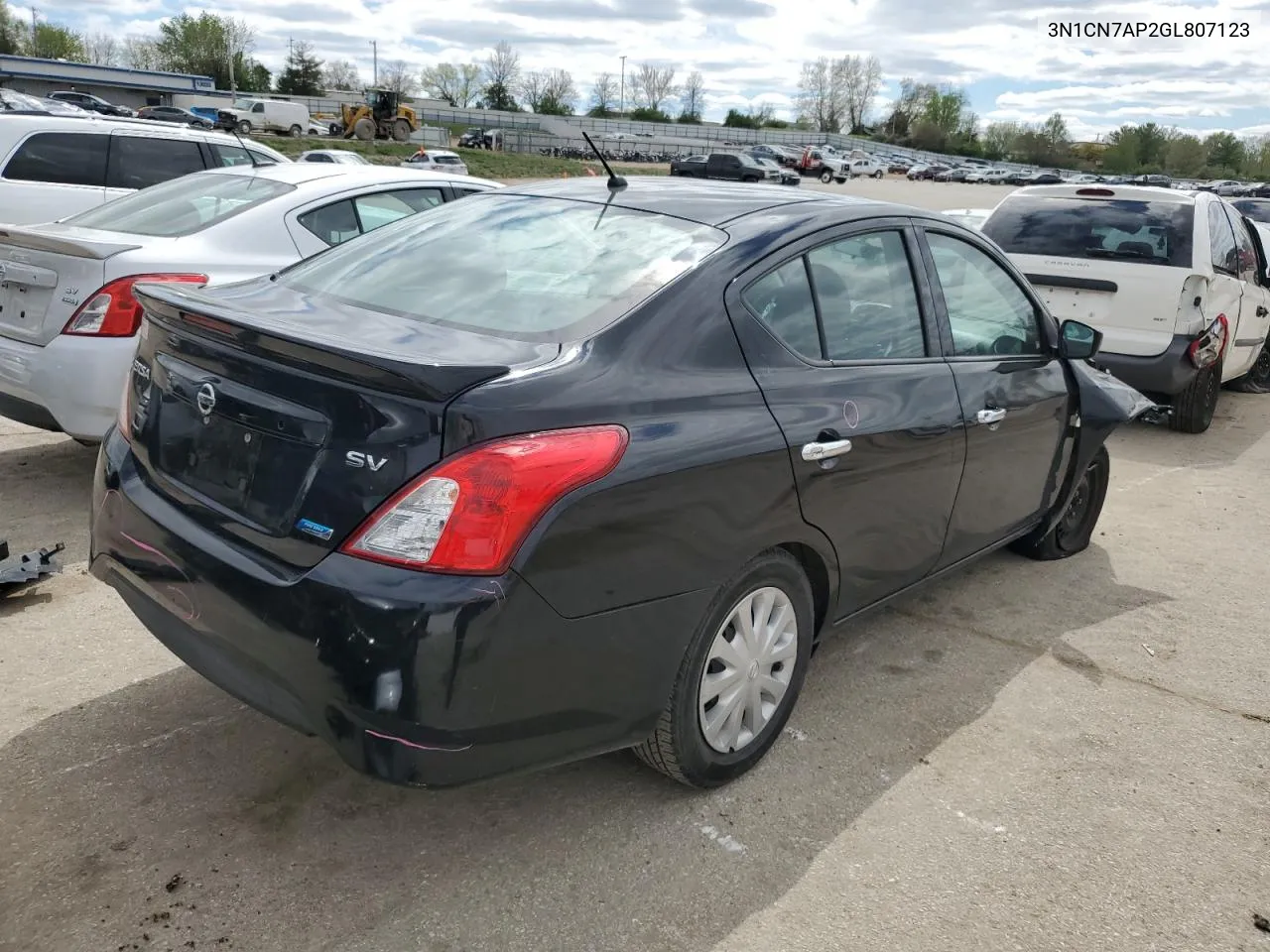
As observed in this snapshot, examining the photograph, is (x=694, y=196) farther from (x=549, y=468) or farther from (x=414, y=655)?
(x=414, y=655)

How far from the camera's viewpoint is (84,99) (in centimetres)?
4841

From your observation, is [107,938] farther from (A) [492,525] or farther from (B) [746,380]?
(B) [746,380]

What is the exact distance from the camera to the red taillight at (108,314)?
179 inches

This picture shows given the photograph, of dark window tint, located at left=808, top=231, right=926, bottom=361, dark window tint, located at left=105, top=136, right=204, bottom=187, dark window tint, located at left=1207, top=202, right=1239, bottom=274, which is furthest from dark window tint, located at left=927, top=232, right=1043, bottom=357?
dark window tint, located at left=105, top=136, right=204, bottom=187

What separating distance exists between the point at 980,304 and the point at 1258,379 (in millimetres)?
8012

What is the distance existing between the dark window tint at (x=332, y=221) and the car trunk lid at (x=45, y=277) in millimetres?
945

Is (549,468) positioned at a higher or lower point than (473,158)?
lower

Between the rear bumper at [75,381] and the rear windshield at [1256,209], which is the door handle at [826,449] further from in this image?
the rear windshield at [1256,209]

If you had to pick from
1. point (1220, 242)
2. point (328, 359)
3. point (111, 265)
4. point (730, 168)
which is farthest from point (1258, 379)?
point (730, 168)

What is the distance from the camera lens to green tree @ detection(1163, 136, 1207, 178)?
101 meters

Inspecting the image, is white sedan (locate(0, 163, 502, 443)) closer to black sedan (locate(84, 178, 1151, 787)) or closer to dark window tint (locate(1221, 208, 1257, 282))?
black sedan (locate(84, 178, 1151, 787))

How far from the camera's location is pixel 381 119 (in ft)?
179

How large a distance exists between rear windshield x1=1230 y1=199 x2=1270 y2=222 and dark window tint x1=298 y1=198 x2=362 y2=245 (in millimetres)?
15183

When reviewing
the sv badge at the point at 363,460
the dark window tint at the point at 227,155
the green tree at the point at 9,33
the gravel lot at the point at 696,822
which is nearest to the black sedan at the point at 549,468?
the sv badge at the point at 363,460
